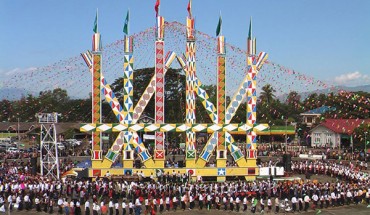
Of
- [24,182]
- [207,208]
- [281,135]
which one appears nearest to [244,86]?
[207,208]

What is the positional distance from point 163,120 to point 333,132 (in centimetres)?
3212

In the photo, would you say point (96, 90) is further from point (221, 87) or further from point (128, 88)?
point (221, 87)

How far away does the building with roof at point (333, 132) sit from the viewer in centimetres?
5459

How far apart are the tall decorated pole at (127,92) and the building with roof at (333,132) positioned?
104ft

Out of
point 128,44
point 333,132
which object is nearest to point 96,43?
point 128,44

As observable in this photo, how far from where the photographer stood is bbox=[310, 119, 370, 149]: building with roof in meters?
54.6

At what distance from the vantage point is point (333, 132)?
5619cm

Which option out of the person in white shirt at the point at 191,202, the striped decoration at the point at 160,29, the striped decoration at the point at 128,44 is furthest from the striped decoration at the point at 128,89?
the person in white shirt at the point at 191,202

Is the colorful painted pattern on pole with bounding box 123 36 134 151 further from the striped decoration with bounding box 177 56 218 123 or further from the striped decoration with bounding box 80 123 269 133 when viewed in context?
the striped decoration with bounding box 177 56 218 123

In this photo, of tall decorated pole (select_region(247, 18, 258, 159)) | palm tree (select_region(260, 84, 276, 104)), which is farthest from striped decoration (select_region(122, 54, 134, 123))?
palm tree (select_region(260, 84, 276, 104))

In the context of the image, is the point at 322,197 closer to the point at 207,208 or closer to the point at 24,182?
the point at 207,208

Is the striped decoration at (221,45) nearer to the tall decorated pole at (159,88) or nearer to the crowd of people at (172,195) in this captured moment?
the tall decorated pole at (159,88)

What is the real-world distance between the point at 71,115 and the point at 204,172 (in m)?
42.1

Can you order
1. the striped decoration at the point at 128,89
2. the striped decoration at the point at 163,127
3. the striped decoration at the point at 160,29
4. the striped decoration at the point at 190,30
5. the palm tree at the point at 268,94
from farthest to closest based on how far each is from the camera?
the palm tree at the point at 268,94, the striped decoration at the point at 190,30, the striped decoration at the point at 160,29, the striped decoration at the point at 128,89, the striped decoration at the point at 163,127
